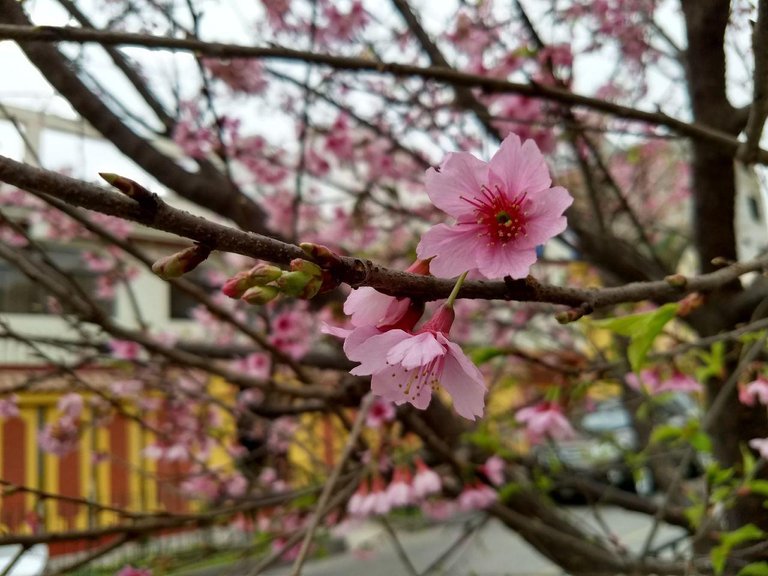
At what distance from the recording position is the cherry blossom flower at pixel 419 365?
Result: 28.5 inches

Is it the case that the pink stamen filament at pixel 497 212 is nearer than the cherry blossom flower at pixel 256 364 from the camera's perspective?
Yes

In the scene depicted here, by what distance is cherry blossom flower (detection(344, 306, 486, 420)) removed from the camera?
72cm

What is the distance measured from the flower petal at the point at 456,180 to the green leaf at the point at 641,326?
39 centimetres

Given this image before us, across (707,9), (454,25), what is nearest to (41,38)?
(707,9)

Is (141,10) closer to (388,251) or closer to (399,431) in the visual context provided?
(399,431)

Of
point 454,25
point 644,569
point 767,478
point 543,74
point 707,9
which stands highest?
point 454,25

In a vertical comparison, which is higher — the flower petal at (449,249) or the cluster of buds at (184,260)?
the flower petal at (449,249)

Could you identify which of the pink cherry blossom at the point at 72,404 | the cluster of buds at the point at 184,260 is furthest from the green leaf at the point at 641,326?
the pink cherry blossom at the point at 72,404

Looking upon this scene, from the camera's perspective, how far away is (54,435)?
3.76 m

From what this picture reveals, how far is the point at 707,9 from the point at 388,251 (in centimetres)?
360

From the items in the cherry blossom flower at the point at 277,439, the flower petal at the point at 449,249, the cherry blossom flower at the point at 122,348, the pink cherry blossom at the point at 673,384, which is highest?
the cherry blossom flower at the point at 122,348

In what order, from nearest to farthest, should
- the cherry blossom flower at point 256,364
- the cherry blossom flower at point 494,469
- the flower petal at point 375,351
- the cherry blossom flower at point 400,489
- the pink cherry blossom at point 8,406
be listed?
the flower petal at point 375,351 < the cherry blossom flower at point 400,489 < the cherry blossom flower at point 494,469 < the pink cherry blossom at point 8,406 < the cherry blossom flower at point 256,364

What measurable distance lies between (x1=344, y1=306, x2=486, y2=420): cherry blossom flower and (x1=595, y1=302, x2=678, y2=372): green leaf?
0.37 m

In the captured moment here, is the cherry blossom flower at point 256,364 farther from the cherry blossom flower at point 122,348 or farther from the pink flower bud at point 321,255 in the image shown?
the pink flower bud at point 321,255
